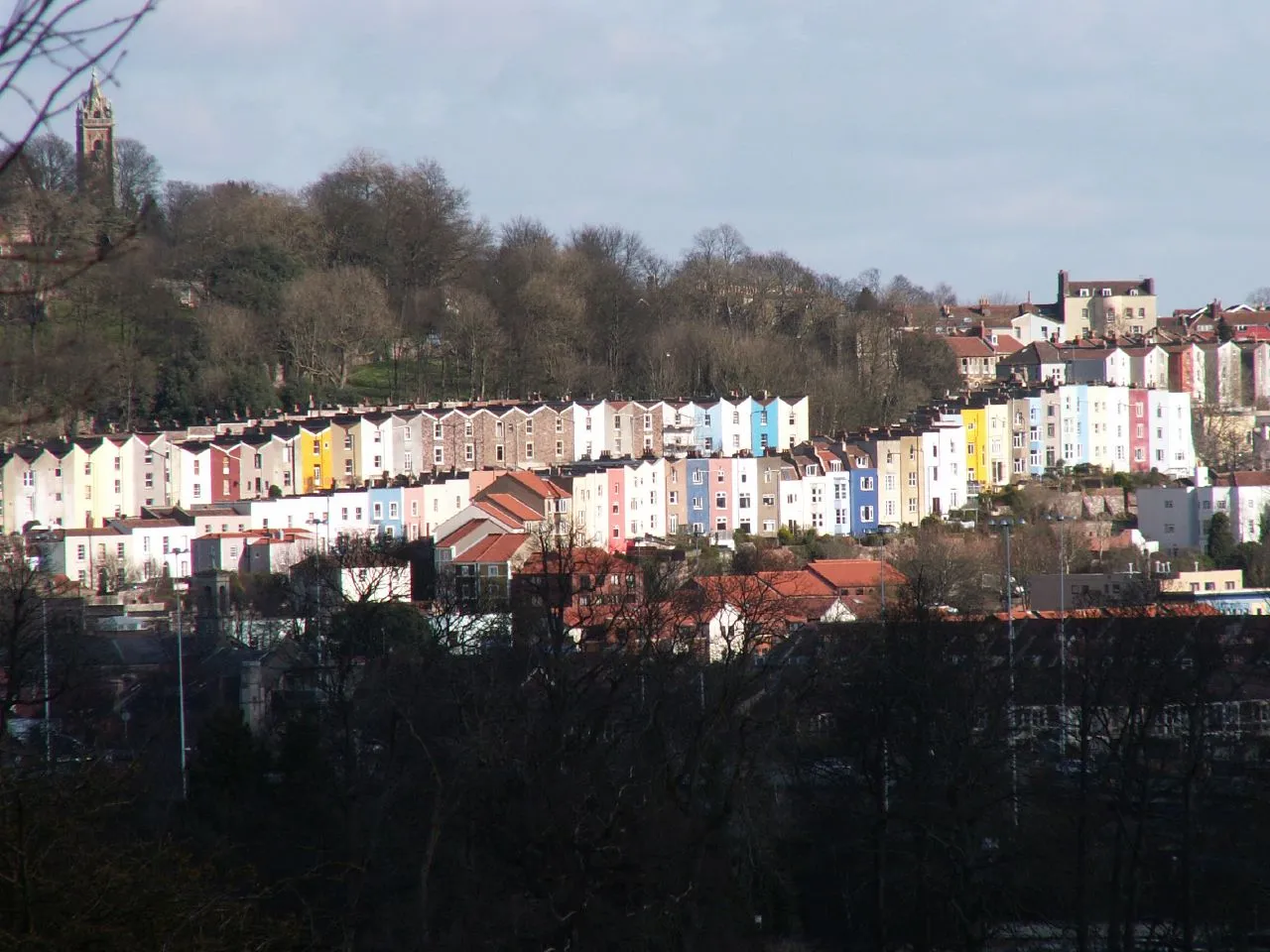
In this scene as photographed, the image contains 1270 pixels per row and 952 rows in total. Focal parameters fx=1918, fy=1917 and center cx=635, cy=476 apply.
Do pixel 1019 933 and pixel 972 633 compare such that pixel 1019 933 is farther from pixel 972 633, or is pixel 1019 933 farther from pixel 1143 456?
pixel 1143 456

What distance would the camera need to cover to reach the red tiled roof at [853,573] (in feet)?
120

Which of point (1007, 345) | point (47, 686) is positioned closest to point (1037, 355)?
point (1007, 345)

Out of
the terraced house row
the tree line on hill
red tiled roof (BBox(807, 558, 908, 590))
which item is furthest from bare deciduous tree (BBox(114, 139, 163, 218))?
red tiled roof (BBox(807, 558, 908, 590))

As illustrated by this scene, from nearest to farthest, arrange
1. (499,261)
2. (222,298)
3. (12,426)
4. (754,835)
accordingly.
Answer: (12,426)
(754,835)
(222,298)
(499,261)

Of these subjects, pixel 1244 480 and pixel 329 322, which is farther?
pixel 329 322

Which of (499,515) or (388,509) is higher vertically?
(388,509)

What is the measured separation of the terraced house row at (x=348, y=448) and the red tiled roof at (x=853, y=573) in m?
9.64

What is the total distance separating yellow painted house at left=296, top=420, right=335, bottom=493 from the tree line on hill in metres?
4.44

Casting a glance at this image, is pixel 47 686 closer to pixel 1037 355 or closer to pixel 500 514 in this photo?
pixel 500 514

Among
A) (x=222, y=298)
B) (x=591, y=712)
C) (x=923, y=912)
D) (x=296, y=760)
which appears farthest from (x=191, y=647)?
(x=222, y=298)

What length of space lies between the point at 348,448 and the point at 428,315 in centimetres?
1311

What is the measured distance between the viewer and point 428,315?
2339 inches

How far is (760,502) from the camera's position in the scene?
46.5 meters

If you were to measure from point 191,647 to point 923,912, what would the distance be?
1553 cm
